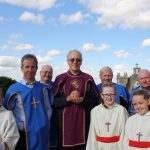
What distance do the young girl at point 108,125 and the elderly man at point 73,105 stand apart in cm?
69

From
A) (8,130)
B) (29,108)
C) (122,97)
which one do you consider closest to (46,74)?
(122,97)

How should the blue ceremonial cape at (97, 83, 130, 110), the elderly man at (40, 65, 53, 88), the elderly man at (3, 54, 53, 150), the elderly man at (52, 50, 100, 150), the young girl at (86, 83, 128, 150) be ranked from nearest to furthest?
the young girl at (86, 83, 128, 150)
the elderly man at (3, 54, 53, 150)
the elderly man at (52, 50, 100, 150)
the blue ceremonial cape at (97, 83, 130, 110)
the elderly man at (40, 65, 53, 88)

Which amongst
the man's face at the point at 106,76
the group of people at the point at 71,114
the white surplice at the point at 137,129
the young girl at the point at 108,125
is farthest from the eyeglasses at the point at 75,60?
the white surplice at the point at 137,129

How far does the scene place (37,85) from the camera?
272 inches

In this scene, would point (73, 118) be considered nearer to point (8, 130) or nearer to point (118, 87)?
point (8, 130)

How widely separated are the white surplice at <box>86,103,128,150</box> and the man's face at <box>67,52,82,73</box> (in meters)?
1.04

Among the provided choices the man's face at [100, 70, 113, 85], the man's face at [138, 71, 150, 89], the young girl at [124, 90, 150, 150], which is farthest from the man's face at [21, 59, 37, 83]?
the man's face at [138, 71, 150, 89]

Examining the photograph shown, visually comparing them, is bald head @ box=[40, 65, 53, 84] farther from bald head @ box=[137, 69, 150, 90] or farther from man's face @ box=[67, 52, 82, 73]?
bald head @ box=[137, 69, 150, 90]

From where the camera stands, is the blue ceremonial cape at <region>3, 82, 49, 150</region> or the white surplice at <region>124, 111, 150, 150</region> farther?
the blue ceremonial cape at <region>3, 82, 49, 150</region>

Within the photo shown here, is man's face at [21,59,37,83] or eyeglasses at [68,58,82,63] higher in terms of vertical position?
eyeglasses at [68,58,82,63]

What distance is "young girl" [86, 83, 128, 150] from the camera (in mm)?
6547

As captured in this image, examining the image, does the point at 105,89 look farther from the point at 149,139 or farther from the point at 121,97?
the point at 121,97

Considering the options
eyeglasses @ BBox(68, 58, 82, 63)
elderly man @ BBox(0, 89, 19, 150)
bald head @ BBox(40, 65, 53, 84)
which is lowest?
elderly man @ BBox(0, 89, 19, 150)

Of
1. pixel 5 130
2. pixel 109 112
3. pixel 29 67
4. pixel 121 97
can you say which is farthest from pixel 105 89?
pixel 121 97
